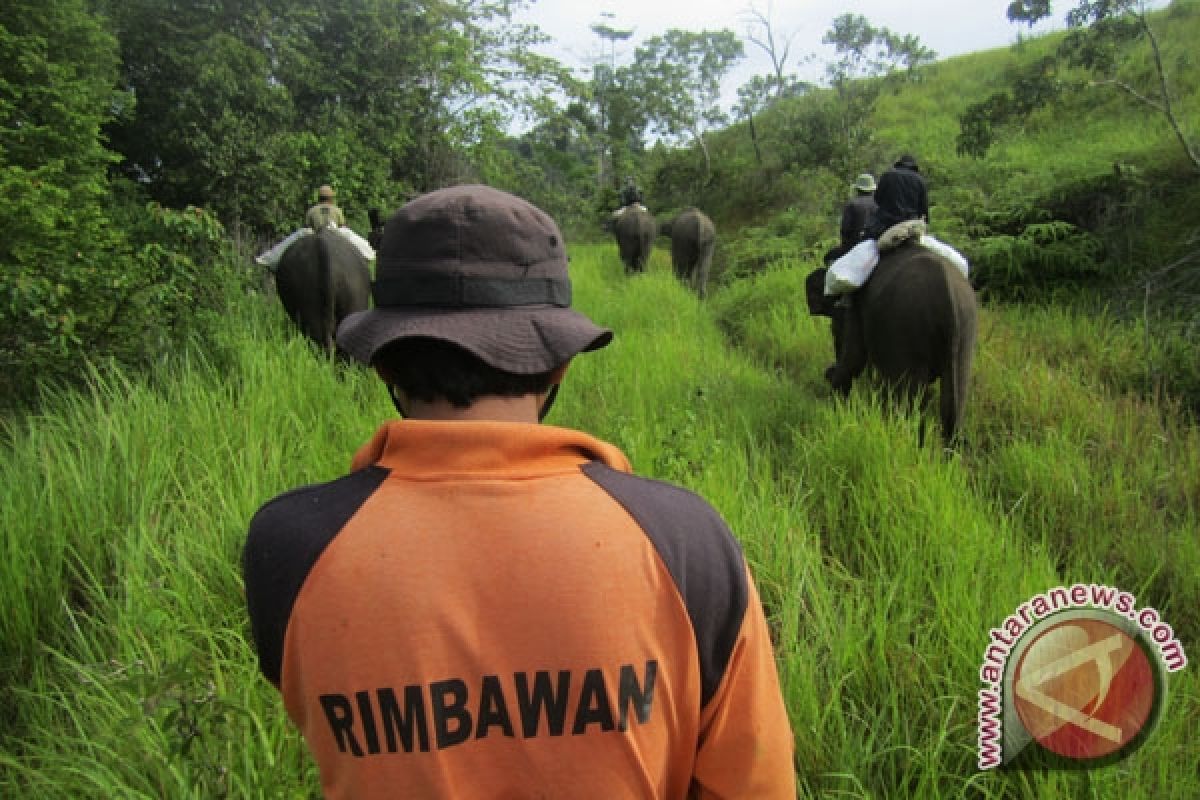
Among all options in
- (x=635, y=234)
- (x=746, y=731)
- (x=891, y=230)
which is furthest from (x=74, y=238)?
(x=635, y=234)

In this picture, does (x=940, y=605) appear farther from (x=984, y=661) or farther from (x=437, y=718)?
(x=437, y=718)

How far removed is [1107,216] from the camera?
7109 mm

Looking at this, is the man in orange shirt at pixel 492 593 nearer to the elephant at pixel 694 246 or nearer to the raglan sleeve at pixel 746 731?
the raglan sleeve at pixel 746 731

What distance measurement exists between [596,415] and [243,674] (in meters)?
2.47

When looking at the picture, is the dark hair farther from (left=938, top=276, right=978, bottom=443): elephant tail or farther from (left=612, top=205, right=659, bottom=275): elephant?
(left=612, top=205, right=659, bottom=275): elephant

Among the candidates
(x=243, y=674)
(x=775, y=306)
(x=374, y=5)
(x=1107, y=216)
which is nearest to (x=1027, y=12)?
(x=1107, y=216)

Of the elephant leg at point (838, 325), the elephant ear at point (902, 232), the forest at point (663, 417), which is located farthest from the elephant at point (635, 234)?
the elephant ear at point (902, 232)

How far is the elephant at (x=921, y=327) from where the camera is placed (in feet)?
12.0

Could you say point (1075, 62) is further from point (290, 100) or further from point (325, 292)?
point (290, 100)

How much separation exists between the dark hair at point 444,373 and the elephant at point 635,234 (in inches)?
429

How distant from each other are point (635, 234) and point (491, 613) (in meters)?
11.1

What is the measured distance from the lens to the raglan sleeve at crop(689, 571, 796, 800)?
99 centimetres

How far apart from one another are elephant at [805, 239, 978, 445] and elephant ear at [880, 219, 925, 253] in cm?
5

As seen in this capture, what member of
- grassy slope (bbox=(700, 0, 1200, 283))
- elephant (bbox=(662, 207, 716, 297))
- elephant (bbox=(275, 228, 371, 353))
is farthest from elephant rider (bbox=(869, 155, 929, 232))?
elephant (bbox=(662, 207, 716, 297))
